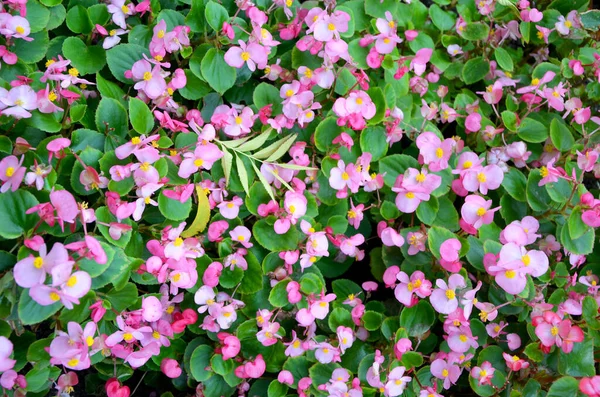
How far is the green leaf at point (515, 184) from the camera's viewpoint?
54.3 inches

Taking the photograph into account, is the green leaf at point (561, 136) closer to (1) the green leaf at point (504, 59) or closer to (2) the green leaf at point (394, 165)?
(1) the green leaf at point (504, 59)

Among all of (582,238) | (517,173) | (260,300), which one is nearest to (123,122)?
(260,300)

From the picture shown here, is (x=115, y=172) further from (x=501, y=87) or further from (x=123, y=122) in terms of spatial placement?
(x=501, y=87)

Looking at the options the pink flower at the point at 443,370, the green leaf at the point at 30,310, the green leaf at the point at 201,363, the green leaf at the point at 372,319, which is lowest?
the green leaf at the point at 201,363

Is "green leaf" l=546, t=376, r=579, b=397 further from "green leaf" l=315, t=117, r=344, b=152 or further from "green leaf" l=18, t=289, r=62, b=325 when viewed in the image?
"green leaf" l=18, t=289, r=62, b=325

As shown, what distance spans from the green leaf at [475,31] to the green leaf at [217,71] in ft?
2.31

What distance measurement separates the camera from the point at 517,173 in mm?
1409

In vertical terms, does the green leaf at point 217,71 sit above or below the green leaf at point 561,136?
above

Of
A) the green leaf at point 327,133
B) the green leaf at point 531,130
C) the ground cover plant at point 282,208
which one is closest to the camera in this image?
the ground cover plant at point 282,208

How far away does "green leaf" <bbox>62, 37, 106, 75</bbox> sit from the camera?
1.30m

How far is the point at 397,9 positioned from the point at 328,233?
0.69m

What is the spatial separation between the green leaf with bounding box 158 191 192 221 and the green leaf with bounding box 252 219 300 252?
0.17 meters

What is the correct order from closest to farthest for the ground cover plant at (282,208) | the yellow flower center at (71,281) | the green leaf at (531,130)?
the yellow flower center at (71,281) < the ground cover plant at (282,208) < the green leaf at (531,130)

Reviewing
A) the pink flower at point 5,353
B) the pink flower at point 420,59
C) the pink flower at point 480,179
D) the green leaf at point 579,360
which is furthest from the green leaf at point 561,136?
the pink flower at point 5,353
